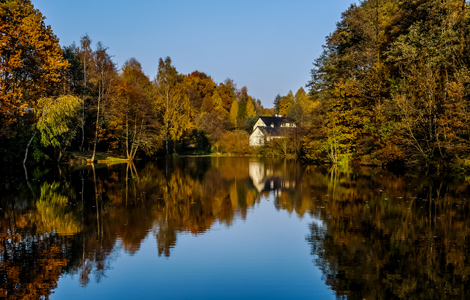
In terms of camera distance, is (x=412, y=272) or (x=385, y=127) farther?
(x=385, y=127)

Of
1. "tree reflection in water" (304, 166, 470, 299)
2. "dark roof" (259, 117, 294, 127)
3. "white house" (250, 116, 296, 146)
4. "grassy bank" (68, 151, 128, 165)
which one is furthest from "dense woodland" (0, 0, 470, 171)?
"dark roof" (259, 117, 294, 127)

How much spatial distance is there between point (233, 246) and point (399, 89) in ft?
88.4

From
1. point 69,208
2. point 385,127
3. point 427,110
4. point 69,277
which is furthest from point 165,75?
point 69,277

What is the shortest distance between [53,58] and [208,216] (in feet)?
81.9

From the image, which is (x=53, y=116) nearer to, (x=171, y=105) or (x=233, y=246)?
(x=171, y=105)

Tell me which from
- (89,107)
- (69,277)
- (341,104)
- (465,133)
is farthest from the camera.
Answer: (89,107)

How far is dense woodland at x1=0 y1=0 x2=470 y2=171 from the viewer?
2834 centimetres

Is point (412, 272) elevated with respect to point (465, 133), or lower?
lower

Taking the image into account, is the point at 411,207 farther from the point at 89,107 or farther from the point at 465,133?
the point at 89,107

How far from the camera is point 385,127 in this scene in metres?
34.2

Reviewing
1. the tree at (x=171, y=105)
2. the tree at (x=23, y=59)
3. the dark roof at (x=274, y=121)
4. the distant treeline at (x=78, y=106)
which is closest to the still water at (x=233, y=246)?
the tree at (x=23, y=59)

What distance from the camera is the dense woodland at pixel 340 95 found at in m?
28.3

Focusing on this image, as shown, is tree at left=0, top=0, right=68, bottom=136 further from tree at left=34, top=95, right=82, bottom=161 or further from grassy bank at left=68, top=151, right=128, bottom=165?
grassy bank at left=68, top=151, right=128, bottom=165

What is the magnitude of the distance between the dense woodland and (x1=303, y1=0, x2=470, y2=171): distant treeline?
3.7 inches
